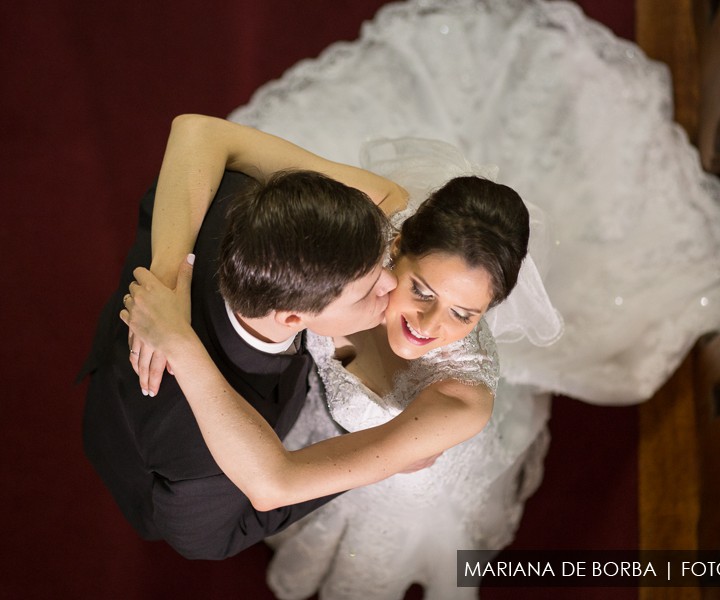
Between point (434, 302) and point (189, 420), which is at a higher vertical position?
point (434, 302)

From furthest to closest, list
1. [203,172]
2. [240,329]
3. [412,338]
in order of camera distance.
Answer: [203,172] → [412,338] → [240,329]

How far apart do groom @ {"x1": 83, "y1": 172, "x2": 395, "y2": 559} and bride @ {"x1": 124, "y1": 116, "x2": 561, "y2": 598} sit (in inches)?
2.7

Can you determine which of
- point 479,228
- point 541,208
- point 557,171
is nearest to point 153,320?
point 479,228

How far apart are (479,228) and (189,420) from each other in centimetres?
63

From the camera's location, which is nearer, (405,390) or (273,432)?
(273,432)

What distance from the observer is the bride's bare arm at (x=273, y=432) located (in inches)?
51.9

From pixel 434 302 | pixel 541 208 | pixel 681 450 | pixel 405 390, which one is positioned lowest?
pixel 681 450

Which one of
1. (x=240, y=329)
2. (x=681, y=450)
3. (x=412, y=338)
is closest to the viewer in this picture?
(x=240, y=329)

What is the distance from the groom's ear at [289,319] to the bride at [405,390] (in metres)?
0.14

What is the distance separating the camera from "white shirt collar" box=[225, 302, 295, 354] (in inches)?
54.0

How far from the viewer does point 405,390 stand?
1602mm

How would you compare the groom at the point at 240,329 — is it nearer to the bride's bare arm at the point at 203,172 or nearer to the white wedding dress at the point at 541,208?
the bride's bare arm at the point at 203,172

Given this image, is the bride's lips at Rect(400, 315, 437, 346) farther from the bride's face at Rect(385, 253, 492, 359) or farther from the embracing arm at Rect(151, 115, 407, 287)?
the embracing arm at Rect(151, 115, 407, 287)

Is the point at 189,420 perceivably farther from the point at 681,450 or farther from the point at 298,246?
the point at 681,450
